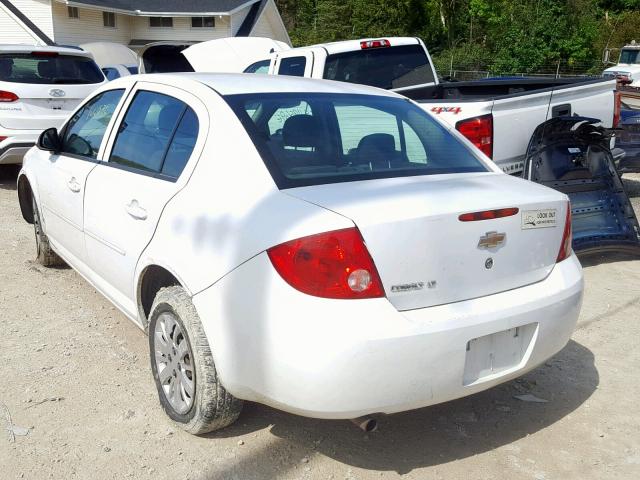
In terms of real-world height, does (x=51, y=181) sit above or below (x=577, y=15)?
below

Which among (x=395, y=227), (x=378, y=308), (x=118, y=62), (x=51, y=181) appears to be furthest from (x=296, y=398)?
(x=118, y=62)

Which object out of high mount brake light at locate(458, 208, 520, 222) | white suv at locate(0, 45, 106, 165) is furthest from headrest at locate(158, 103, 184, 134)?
white suv at locate(0, 45, 106, 165)

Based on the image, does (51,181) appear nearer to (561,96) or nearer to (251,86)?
(251,86)

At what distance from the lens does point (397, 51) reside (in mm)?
8352

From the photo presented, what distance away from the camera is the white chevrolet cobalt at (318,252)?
279 centimetres

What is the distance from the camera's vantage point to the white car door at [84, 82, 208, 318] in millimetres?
3592

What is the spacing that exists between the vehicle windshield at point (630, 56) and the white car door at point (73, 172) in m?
29.9

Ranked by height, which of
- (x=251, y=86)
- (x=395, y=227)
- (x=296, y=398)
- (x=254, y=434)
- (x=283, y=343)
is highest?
(x=251, y=86)

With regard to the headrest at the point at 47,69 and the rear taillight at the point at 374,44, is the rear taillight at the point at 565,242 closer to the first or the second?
the rear taillight at the point at 374,44

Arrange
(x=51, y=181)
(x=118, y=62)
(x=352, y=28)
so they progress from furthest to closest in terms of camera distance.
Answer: (x=352, y=28) → (x=118, y=62) → (x=51, y=181)

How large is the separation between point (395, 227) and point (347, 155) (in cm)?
88

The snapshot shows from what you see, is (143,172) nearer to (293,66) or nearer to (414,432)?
(414,432)

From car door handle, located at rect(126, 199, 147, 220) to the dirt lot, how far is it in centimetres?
99

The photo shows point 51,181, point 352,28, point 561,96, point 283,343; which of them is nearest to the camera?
point 283,343
